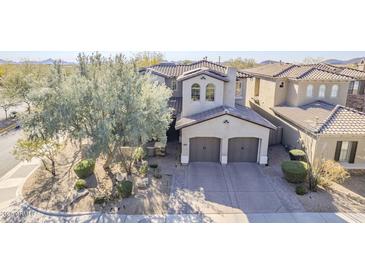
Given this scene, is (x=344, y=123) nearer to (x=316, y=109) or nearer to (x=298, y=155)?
(x=298, y=155)

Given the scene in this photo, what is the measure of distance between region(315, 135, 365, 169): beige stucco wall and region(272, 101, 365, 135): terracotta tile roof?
0.50 m

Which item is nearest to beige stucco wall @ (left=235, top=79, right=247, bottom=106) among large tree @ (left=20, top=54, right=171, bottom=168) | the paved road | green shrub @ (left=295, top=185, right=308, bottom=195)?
green shrub @ (left=295, top=185, right=308, bottom=195)

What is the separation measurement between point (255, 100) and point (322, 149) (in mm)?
14473

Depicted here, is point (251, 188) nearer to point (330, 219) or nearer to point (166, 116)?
point (330, 219)

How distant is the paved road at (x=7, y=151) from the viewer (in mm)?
18516

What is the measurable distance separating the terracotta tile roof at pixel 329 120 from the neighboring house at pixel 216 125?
9.07 ft

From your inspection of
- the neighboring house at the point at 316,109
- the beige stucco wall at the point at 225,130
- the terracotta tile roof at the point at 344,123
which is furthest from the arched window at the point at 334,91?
the beige stucco wall at the point at 225,130

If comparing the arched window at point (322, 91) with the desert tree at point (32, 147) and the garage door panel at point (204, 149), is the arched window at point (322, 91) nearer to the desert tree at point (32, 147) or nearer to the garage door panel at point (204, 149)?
the garage door panel at point (204, 149)

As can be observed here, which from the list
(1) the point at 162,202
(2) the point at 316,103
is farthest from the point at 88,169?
(2) the point at 316,103

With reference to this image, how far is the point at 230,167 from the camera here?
18281 millimetres

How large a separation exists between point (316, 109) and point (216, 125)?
9.57m

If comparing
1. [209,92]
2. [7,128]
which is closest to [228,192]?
[209,92]

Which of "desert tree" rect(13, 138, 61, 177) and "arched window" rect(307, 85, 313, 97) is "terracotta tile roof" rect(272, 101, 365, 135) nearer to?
"arched window" rect(307, 85, 313, 97)

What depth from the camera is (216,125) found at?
59.0 ft
